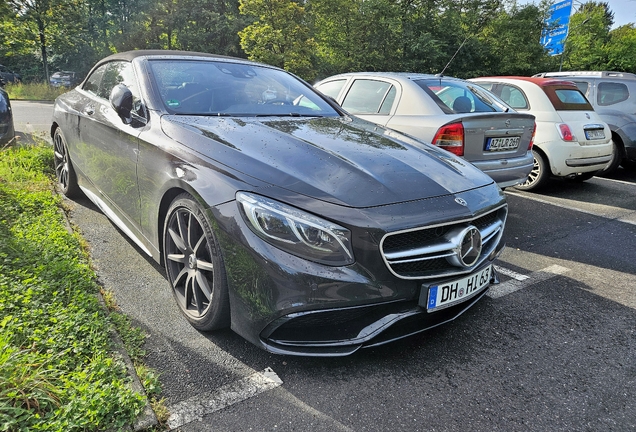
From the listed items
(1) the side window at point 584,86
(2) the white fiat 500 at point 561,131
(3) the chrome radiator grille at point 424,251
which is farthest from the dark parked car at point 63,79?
(3) the chrome radiator grille at point 424,251

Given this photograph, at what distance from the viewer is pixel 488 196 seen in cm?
253

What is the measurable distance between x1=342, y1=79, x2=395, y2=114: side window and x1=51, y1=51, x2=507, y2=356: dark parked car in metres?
1.96

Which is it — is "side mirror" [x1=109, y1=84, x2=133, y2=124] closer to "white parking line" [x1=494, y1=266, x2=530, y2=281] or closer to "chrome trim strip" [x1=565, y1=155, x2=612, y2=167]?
"white parking line" [x1=494, y1=266, x2=530, y2=281]

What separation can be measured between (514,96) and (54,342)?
6543 mm

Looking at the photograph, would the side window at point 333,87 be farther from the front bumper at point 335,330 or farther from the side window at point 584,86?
the side window at point 584,86

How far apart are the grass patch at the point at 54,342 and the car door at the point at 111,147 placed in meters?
0.47

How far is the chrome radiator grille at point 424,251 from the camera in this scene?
2008 millimetres

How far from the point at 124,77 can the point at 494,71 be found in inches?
1104

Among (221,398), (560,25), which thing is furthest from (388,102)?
(560,25)

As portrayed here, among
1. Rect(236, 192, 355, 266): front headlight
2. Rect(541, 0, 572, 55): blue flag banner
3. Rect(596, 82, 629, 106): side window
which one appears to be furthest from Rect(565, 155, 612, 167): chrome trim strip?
Rect(541, 0, 572, 55): blue flag banner

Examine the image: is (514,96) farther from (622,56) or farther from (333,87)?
(622,56)

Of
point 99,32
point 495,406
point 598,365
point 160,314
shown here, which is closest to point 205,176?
point 160,314

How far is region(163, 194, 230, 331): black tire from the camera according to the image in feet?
Answer: 7.32

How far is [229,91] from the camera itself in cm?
319
